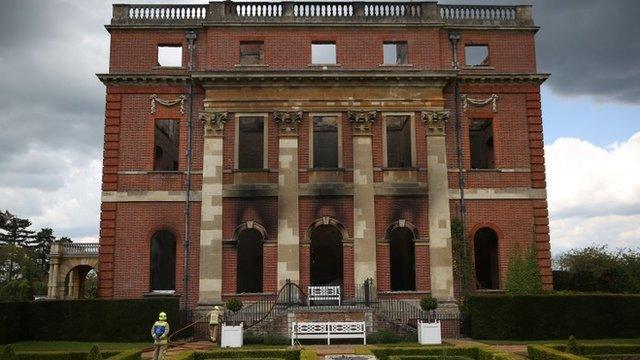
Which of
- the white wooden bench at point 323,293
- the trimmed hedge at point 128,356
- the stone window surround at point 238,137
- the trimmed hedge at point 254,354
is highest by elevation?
the stone window surround at point 238,137

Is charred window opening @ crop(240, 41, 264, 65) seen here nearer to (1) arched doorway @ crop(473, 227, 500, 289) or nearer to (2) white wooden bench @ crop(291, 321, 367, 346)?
(2) white wooden bench @ crop(291, 321, 367, 346)

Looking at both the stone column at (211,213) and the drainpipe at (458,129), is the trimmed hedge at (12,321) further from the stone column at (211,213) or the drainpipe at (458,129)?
the drainpipe at (458,129)

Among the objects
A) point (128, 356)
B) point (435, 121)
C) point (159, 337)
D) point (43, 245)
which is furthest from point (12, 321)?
point (43, 245)

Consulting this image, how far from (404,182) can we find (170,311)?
10861 mm

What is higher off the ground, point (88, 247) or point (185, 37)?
point (185, 37)

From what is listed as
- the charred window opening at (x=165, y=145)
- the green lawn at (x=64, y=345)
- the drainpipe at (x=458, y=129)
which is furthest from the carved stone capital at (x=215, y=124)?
the drainpipe at (x=458, y=129)

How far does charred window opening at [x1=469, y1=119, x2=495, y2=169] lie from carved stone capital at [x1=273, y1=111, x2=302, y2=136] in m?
8.30

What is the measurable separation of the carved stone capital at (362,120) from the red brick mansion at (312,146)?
0.18 ft

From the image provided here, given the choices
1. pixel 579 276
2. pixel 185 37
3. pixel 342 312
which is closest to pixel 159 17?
pixel 185 37

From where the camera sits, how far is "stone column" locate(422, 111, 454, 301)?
2419 centimetres

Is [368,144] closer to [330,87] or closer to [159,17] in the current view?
[330,87]

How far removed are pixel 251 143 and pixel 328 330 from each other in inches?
451

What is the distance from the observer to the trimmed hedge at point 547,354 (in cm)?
1336

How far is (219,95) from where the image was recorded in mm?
25172
